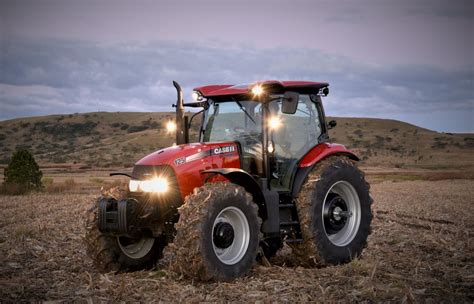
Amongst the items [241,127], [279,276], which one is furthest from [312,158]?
[279,276]

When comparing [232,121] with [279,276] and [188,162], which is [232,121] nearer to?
[188,162]

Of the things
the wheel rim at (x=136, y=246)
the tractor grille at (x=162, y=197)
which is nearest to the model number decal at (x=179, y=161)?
the tractor grille at (x=162, y=197)

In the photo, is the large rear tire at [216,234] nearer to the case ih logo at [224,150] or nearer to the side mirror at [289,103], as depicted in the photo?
the case ih logo at [224,150]

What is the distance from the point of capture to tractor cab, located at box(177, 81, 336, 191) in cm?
902

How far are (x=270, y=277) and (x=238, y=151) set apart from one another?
6.39 feet

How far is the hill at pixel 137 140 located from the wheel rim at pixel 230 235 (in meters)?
51.6

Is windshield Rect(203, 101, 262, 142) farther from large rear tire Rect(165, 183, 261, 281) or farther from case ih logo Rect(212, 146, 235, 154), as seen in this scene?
large rear tire Rect(165, 183, 261, 281)

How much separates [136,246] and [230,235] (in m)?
1.90

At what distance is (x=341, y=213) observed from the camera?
Answer: 967 cm

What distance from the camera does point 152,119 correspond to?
103000 millimetres

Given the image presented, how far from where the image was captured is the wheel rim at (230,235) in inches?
311

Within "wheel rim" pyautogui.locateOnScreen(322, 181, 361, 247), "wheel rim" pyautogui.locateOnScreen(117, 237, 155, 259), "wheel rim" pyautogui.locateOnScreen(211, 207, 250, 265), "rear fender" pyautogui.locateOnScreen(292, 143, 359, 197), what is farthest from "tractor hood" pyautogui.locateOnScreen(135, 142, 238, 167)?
"wheel rim" pyautogui.locateOnScreen(322, 181, 361, 247)

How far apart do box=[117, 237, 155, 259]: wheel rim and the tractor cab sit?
186 cm

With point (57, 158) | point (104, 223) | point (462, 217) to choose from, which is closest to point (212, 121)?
point (104, 223)
